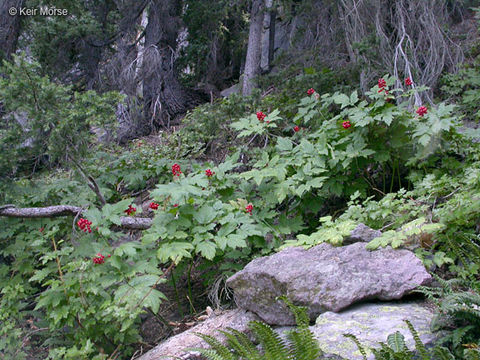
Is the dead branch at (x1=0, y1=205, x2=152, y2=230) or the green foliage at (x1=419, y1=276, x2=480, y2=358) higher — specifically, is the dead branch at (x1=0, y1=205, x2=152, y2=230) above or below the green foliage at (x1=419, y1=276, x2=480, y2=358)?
above

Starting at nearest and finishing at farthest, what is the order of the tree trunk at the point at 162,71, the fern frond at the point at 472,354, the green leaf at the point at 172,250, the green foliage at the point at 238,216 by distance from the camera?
the fern frond at the point at 472,354 < the green foliage at the point at 238,216 < the green leaf at the point at 172,250 < the tree trunk at the point at 162,71

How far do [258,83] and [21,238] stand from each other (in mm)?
5015

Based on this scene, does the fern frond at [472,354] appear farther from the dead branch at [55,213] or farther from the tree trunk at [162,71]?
the tree trunk at [162,71]

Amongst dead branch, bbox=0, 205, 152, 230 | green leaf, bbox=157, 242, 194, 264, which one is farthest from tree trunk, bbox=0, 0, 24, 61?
green leaf, bbox=157, 242, 194, 264

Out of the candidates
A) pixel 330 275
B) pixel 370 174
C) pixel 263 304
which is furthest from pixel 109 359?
pixel 370 174

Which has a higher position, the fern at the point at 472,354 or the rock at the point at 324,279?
the fern at the point at 472,354

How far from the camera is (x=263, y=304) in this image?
11.3 ft

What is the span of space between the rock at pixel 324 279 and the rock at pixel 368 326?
10cm

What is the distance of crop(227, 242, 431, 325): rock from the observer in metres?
2.94

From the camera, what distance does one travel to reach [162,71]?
32.0 ft

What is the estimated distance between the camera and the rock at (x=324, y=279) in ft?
9.65

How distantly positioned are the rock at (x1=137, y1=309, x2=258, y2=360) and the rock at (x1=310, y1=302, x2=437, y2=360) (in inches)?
34.6

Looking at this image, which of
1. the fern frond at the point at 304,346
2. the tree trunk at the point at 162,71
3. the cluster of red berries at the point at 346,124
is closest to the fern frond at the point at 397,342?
the fern frond at the point at 304,346

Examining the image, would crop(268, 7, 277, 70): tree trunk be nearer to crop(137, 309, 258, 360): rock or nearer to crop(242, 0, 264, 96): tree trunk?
crop(242, 0, 264, 96): tree trunk
